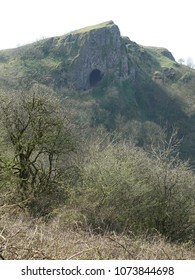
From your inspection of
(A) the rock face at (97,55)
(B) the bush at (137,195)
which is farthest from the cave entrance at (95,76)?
(B) the bush at (137,195)

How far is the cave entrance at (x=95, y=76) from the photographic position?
73.0 metres

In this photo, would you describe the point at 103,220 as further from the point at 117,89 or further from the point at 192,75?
the point at 192,75

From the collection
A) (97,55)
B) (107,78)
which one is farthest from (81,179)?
(97,55)

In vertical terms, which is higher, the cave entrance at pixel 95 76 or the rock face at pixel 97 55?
the rock face at pixel 97 55

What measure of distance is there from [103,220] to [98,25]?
7193 cm

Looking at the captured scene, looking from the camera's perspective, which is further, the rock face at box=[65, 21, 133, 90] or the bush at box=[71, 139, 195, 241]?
the rock face at box=[65, 21, 133, 90]

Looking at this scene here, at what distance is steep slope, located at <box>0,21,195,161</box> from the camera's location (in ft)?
211

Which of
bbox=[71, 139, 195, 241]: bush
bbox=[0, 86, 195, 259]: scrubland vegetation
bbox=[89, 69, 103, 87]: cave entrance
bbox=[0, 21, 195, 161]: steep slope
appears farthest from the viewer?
bbox=[89, 69, 103, 87]: cave entrance

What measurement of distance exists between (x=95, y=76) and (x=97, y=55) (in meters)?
4.28

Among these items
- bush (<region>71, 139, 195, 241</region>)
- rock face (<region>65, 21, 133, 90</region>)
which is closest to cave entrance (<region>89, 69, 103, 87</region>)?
rock face (<region>65, 21, 133, 90</region>)

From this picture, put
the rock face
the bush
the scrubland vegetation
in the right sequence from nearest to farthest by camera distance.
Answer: the bush
the scrubland vegetation
the rock face

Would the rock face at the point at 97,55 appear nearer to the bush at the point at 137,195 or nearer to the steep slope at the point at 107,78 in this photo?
the steep slope at the point at 107,78

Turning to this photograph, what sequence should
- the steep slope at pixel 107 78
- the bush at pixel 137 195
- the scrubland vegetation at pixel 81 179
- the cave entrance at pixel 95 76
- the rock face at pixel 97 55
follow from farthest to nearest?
A: the cave entrance at pixel 95 76
the rock face at pixel 97 55
the steep slope at pixel 107 78
the scrubland vegetation at pixel 81 179
the bush at pixel 137 195

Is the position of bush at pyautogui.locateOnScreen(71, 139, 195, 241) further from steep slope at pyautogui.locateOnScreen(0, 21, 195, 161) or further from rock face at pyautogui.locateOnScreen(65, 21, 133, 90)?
rock face at pyautogui.locateOnScreen(65, 21, 133, 90)
